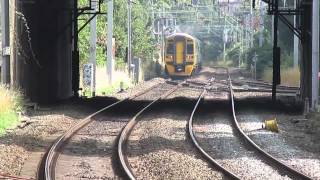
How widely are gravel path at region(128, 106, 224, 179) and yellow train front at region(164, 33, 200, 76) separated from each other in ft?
109

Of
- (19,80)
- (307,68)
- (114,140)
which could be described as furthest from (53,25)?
(114,140)

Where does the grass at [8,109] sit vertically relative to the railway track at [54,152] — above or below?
above

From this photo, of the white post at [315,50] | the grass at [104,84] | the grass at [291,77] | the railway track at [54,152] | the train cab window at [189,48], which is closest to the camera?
the railway track at [54,152]

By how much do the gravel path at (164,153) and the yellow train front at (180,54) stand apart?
109ft

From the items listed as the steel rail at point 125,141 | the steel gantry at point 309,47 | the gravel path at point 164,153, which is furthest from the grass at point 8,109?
the steel gantry at point 309,47

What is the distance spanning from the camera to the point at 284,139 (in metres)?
16.1

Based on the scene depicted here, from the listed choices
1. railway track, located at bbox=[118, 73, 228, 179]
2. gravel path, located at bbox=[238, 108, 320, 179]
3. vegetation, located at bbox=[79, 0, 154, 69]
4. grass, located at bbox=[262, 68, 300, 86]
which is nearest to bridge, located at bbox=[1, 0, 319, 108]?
gravel path, located at bbox=[238, 108, 320, 179]

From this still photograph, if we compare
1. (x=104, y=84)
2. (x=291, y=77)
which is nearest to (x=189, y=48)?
(x=291, y=77)

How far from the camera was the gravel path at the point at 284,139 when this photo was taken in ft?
40.5

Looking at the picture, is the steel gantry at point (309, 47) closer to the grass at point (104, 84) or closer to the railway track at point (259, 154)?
the railway track at point (259, 154)

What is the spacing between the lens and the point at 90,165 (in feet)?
Answer: 39.1

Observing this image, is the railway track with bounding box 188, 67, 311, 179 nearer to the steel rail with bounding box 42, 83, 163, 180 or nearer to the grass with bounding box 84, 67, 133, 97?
the steel rail with bounding box 42, 83, 163, 180

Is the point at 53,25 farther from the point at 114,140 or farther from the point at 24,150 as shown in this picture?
the point at 24,150

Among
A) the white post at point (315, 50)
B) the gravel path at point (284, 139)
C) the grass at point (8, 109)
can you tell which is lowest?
the gravel path at point (284, 139)
